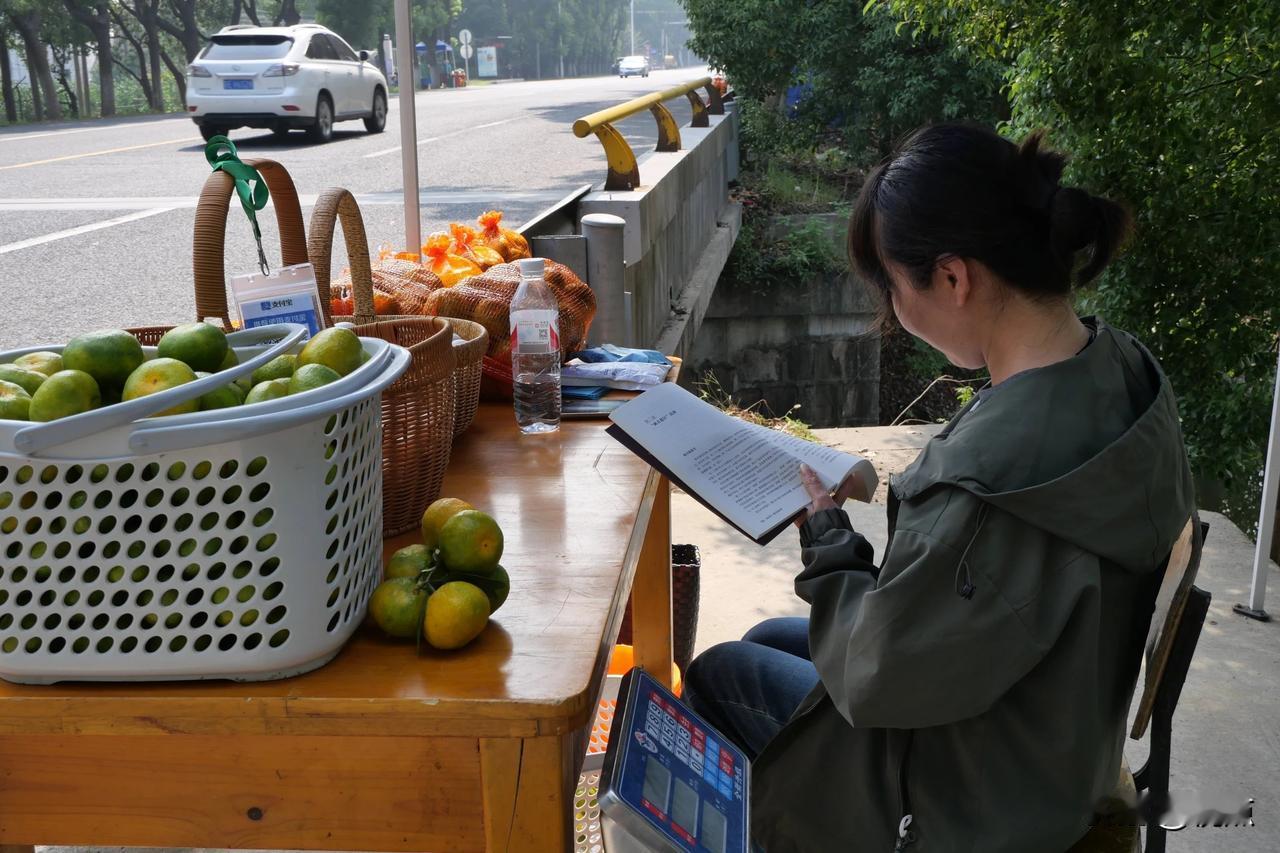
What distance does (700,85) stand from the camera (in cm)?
978

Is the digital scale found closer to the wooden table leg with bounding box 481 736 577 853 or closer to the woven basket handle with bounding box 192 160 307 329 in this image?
the wooden table leg with bounding box 481 736 577 853

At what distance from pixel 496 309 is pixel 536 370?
289mm

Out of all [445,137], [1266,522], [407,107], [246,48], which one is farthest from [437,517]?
[445,137]

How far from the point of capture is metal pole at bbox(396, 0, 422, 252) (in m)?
3.19

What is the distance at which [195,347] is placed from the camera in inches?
52.5

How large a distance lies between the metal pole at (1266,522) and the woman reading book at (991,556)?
2466 mm

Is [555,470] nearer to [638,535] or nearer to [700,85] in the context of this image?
[638,535]

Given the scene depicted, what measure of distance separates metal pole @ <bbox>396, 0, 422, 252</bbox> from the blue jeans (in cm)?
164

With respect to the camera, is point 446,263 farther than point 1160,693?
Yes

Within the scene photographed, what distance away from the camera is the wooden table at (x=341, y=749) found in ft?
3.95

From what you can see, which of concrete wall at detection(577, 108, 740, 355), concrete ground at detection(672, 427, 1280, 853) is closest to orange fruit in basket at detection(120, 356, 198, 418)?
concrete ground at detection(672, 427, 1280, 853)

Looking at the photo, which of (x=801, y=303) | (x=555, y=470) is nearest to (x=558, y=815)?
(x=555, y=470)

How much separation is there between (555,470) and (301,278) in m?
0.50

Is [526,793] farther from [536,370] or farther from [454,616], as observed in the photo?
[536,370]
